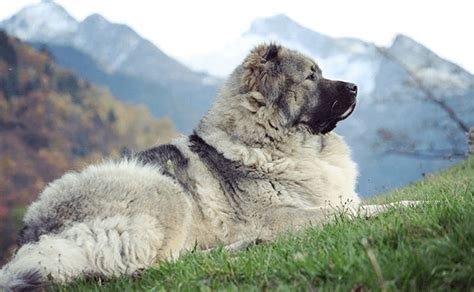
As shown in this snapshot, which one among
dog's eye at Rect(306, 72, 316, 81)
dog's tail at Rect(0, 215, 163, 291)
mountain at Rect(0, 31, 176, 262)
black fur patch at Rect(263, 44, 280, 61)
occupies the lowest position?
dog's tail at Rect(0, 215, 163, 291)

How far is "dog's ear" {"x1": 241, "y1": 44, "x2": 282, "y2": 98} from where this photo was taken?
6.57 m

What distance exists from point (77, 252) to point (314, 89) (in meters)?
3.12

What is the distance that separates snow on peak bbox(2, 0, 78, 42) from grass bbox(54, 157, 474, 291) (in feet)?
106

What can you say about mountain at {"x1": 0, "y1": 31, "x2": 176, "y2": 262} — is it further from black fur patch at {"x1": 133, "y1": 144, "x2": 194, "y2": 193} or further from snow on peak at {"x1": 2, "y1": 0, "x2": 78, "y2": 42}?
black fur patch at {"x1": 133, "y1": 144, "x2": 194, "y2": 193}

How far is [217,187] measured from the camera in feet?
19.9

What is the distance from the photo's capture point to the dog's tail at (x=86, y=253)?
4.25 meters

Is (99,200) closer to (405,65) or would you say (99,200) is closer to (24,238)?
(24,238)

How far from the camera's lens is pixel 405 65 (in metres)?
21.3

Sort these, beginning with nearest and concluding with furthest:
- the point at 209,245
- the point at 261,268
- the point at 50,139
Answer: the point at 261,268
the point at 209,245
the point at 50,139

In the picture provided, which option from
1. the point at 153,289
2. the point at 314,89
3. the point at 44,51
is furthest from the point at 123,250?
the point at 44,51

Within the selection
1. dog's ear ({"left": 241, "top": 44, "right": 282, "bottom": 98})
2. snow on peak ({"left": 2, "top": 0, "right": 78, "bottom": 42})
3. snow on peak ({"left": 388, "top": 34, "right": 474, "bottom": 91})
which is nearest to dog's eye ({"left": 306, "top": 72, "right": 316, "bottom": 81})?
dog's ear ({"left": 241, "top": 44, "right": 282, "bottom": 98})

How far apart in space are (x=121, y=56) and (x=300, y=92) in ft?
104

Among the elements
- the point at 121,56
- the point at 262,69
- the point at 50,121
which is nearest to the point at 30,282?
the point at 262,69

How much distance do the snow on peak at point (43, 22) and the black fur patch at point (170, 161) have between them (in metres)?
30.1
